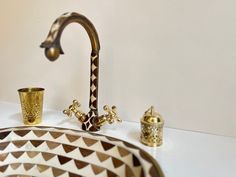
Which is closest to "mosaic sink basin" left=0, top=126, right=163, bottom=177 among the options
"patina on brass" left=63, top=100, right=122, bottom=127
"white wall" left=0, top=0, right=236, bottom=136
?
"patina on brass" left=63, top=100, right=122, bottom=127

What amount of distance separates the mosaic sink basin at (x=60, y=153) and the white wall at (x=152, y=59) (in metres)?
0.21

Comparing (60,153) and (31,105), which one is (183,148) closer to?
(60,153)

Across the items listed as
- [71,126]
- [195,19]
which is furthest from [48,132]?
[195,19]

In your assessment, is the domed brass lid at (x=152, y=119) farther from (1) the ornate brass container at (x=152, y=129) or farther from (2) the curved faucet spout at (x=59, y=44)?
(2) the curved faucet spout at (x=59, y=44)

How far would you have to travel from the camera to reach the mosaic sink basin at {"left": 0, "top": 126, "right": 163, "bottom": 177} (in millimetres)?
562

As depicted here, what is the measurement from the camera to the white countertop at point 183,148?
0.49 m

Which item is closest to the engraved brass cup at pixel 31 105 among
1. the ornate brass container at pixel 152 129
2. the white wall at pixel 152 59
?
the white wall at pixel 152 59

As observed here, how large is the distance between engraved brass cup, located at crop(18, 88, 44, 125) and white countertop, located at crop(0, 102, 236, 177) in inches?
1.5

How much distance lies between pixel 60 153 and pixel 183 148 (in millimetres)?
319

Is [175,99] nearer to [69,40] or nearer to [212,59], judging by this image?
[212,59]

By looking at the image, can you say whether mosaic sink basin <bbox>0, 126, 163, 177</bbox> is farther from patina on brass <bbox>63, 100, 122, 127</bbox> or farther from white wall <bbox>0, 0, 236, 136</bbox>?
white wall <bbox>0, 0, 236, 136</bbox>

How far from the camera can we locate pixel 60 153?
620 millimetres

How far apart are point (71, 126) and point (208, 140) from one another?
40 cm

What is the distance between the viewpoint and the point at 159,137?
60 centimetres
